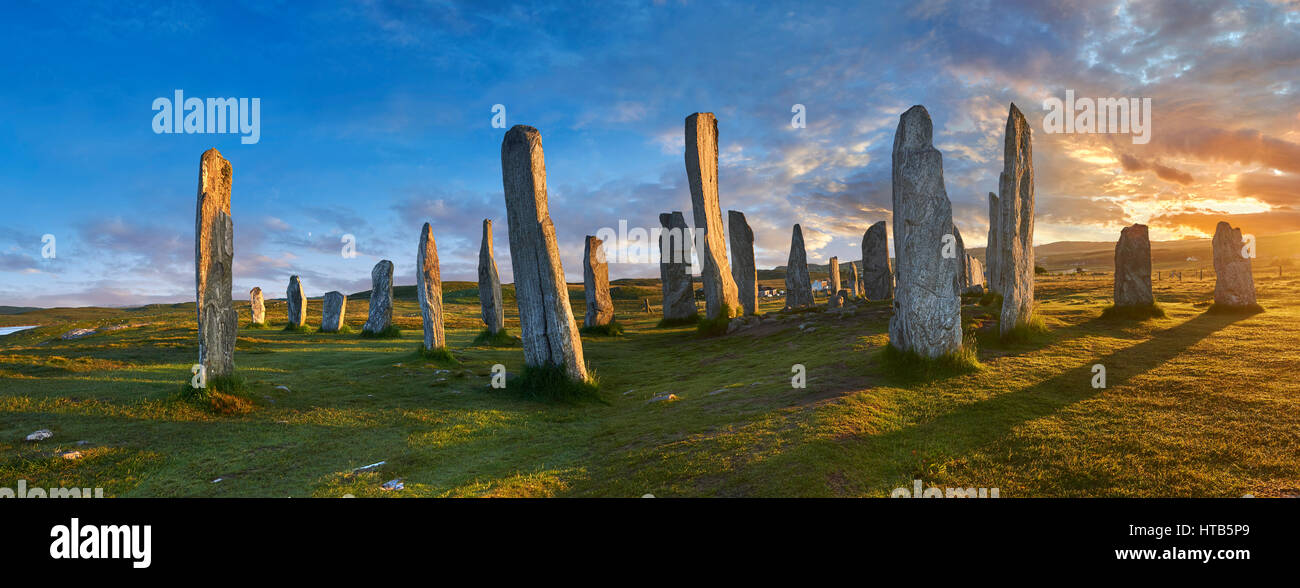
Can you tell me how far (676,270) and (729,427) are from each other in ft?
54.4

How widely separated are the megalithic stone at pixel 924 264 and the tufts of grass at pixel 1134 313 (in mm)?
8006

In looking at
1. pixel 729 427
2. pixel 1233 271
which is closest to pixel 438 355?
pixel 729 427

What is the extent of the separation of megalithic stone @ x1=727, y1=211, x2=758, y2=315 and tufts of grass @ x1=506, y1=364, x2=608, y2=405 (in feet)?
42.8

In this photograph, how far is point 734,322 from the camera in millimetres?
17547

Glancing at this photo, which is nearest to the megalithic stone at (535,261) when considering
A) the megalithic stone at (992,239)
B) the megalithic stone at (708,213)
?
the megalithic stone at (708,213)

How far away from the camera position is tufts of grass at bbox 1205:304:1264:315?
1511 centimetres

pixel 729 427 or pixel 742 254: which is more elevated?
pixel 742 254

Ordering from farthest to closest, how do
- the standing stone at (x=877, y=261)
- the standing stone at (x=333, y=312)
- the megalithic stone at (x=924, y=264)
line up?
1. the standing stone at (x=333, y=312)
2. the standing stone at (x=877, y=261)
3. the megalithic stone at (x=924, y=264)

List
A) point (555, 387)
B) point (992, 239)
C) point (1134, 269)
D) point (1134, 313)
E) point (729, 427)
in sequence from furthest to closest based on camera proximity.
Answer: point (992, 239) < point (1134, 269) < point (1134, 313) < point (555, 387) < point (729, 427)

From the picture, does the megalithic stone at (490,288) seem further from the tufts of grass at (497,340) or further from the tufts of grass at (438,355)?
the tufts of grass at (438,355)

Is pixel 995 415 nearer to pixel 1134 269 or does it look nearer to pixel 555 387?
pixel 555 387

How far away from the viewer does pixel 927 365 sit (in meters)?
9.04

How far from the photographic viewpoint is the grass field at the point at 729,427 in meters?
5.29
